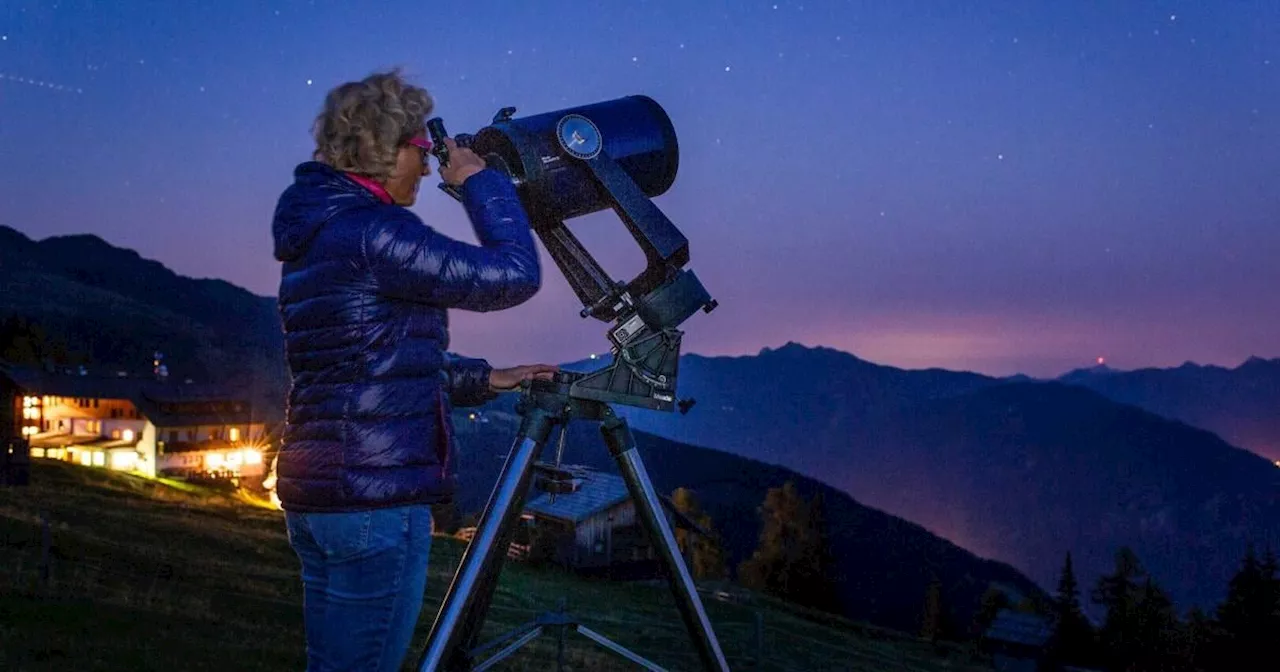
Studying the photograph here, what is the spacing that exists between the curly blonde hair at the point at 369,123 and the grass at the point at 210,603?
7.04m

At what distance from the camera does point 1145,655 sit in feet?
142

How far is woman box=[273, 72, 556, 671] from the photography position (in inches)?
99.2

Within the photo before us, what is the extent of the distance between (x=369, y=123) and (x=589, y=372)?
131 cm

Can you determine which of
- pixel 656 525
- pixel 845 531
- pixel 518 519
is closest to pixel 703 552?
A: pixel 845 531

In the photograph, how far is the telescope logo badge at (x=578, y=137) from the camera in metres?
3.76

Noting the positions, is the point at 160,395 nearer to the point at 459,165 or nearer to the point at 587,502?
the point at 587,502

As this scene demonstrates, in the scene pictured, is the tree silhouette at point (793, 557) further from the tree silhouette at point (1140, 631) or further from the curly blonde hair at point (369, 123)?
Result: the curly blonde hair at point (369, 123)

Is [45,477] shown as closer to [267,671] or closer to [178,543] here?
[178,543]

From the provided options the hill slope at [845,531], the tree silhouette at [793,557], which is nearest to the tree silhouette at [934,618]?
the tree silhouette at [793,557]

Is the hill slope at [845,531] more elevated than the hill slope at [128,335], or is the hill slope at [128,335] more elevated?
the hill slope at [128,335]

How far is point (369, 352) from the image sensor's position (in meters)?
2.54

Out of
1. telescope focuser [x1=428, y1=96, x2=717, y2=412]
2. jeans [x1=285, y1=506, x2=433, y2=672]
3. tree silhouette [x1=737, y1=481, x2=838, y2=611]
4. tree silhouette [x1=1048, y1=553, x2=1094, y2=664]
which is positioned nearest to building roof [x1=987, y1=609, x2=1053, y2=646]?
tree silhouette [x1=1048, y1=553, x2=1094, y2=664]

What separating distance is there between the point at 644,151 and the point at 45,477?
40871 mm

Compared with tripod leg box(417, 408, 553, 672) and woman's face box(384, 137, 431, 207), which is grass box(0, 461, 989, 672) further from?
woman's face box(384, 137, 431, 207)
